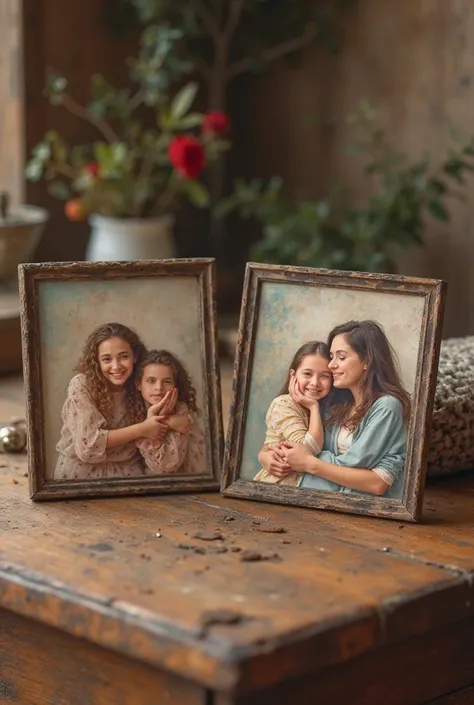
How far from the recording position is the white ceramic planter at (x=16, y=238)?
73.0 inches

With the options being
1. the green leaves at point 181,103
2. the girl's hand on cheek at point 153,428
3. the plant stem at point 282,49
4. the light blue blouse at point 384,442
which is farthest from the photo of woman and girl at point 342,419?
the plant stem at point 282,49

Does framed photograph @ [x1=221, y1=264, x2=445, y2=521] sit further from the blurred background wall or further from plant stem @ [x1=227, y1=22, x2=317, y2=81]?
plant stem @ [x1=227, y1=22, x2=317, y2=81]

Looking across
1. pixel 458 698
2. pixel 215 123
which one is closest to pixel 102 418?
pixel 458 698

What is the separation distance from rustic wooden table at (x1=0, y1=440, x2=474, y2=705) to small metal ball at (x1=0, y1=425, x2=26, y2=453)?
20 cm

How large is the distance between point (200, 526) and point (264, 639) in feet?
0.89

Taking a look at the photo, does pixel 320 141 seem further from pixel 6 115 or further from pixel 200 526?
pixel 200 526

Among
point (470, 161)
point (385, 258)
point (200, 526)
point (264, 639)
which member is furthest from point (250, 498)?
point (470, 161)

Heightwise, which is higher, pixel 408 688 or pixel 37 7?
pixel 37 7

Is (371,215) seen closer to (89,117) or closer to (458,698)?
(89,117)

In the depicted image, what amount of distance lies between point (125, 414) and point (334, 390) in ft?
0.68

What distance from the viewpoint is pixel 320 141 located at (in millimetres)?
2232

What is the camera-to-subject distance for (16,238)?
187cm

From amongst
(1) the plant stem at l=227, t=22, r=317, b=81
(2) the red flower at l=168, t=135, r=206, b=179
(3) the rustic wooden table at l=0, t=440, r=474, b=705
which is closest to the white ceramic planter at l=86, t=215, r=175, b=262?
(2) the red flower at l=168, t=135, r=206, b=179

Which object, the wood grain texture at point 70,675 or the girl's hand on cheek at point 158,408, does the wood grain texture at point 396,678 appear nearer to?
the wood grain texture at point 70,675
